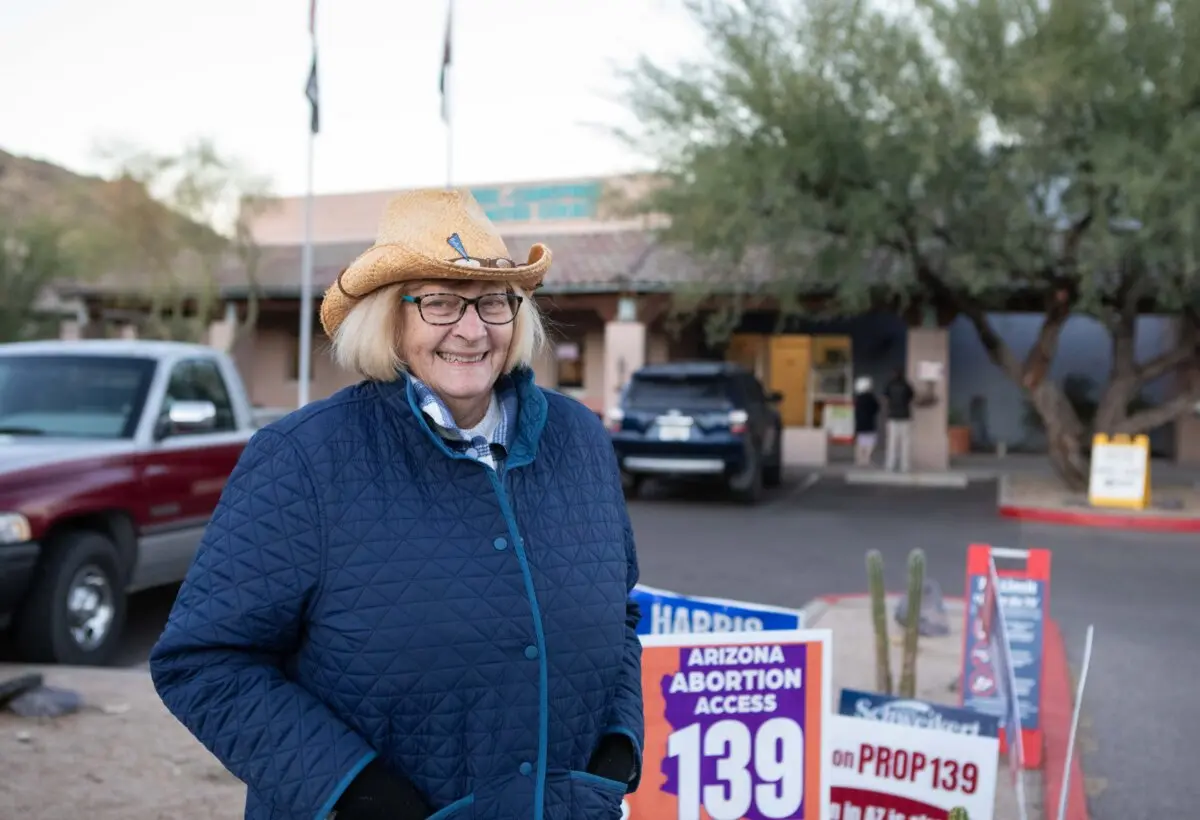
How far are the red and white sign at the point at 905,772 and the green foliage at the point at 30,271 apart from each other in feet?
104

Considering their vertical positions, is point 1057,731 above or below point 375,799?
below

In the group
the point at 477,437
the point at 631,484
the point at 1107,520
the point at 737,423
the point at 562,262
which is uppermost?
the point at 562,262

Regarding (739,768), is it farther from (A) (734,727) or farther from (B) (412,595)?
(B) (412,595)

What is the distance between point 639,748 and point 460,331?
3.00ft

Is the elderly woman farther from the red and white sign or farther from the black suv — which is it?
the black suv

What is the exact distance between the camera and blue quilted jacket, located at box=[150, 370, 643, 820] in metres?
1.85

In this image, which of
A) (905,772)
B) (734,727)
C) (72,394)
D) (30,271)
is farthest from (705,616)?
(30,271)

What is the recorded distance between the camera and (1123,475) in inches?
555

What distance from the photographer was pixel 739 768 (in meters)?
3.51

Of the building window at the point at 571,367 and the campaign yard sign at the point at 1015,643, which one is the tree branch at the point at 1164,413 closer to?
the campaign yard sign at the point at 1015,643

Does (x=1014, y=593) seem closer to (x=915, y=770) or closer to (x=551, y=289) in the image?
(x=915, y=770)

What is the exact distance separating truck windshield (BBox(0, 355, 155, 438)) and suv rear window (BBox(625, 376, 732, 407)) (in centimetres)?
807

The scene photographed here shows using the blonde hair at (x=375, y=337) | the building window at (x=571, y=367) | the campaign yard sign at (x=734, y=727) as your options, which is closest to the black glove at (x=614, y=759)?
the blonde hair at (x=375, y=337)

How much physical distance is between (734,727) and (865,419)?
54.7 feet
